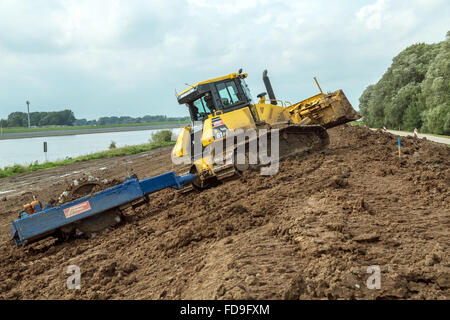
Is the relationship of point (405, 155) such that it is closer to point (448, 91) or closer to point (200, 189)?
point (200, 189)

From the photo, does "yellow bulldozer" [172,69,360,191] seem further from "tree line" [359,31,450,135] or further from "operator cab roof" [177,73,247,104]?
"tree line" [359,31,450,135]

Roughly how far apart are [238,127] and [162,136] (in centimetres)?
3431

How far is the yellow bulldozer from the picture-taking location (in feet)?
28.8

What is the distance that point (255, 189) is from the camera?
7602 mm

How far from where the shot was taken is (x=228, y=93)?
31.9 feet

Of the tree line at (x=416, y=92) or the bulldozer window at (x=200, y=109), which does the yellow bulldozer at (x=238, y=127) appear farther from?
the tree line at (x=416, y=92)

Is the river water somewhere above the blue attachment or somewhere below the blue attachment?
above

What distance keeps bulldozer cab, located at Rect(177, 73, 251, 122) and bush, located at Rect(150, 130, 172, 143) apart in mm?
32795
